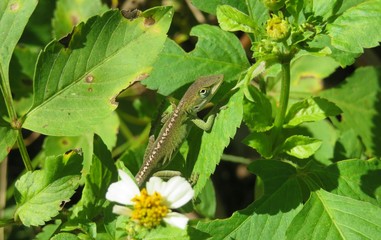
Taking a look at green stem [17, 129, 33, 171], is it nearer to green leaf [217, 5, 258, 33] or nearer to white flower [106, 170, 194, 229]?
white flower [106, 170, 194, 229]

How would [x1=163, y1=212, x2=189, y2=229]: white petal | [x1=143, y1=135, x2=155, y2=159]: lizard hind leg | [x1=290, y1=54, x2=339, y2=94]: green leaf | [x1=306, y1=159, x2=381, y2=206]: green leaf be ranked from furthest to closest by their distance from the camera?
1. [x1=290, y1=54, x2=339, y2=94]: green leaf
2. [x1=143, y1=135, x2=155, y2=159]: lizard hind leg
3. [x1=306, y1=159, x2=381, y2=206]: green leaf
4. [x1=163, y1=212, x2=189, y2=229]: white petal

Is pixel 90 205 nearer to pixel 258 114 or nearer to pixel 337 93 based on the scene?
pixel 258 114

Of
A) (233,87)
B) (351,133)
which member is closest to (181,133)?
(233,87)

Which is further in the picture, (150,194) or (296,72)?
(296,72)

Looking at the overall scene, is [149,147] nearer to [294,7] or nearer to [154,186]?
[154,186]

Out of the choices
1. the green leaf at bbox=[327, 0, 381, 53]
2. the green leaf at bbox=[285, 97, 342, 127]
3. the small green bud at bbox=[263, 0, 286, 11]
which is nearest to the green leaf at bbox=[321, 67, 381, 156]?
the green leaf at bbox=[285, 97, 342, 127]

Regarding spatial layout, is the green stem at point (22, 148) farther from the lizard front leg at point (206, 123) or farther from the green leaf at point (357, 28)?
the green leaf at point (357, 28)
